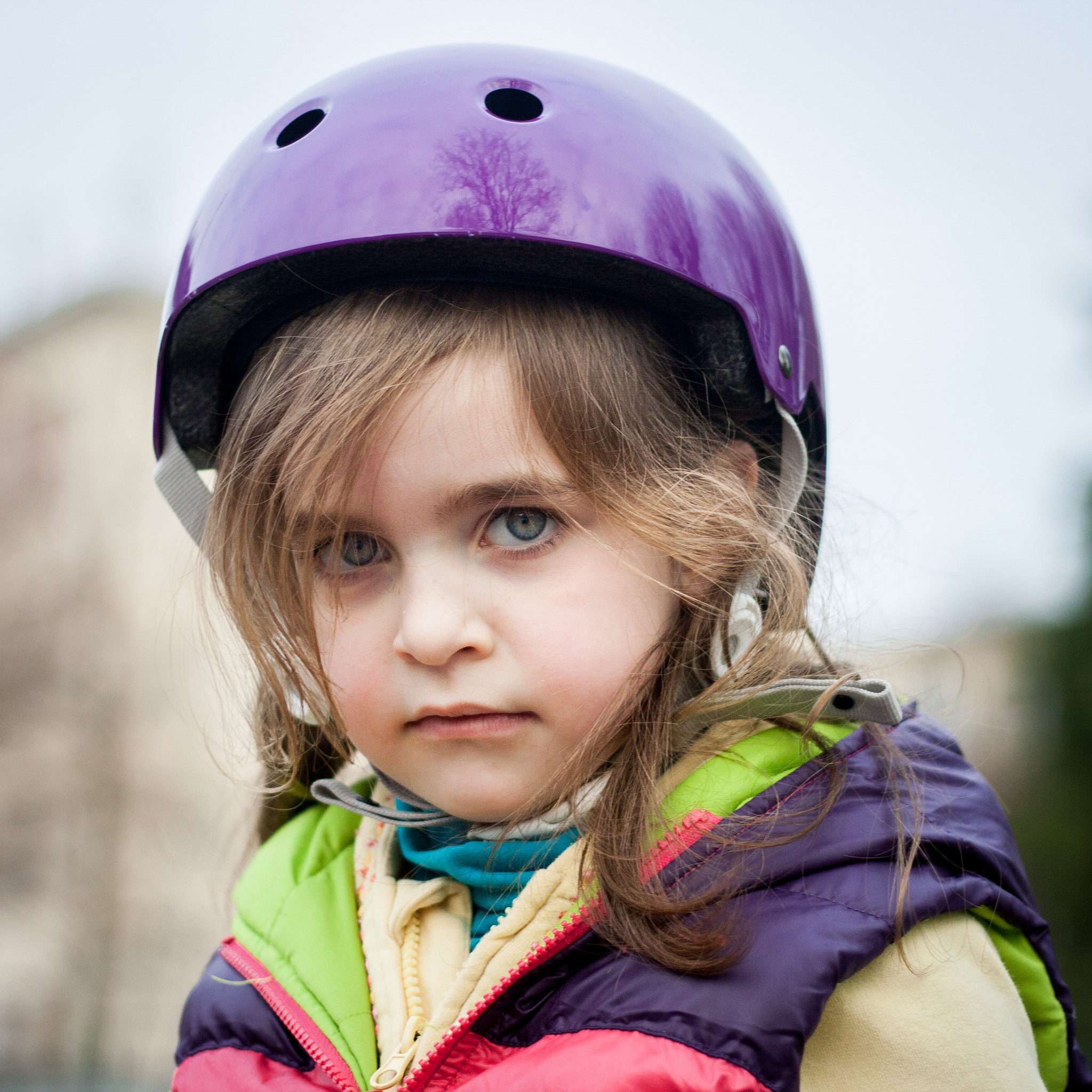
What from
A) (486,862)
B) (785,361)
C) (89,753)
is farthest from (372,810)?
(89,753)

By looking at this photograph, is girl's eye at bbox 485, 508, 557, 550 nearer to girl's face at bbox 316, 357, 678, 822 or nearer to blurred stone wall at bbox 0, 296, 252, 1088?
girl's face at bbox 316, 357, 678, 822

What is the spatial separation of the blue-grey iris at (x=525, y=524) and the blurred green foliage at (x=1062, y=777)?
4.28 meters

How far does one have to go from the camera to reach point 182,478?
1.53 m

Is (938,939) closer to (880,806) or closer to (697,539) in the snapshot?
(880,806)

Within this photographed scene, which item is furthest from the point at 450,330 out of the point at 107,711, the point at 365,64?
the point at 107,711

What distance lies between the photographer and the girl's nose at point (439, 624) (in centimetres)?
108

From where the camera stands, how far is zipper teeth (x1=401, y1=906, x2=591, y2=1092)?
1050 millimetres

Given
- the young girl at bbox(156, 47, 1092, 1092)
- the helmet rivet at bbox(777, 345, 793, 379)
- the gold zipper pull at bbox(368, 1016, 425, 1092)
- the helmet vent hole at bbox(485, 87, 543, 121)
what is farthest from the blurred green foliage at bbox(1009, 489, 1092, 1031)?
the gold zipper pull at bbox(368, 1016, 425, 1092)

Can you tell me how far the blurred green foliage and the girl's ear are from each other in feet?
12.9

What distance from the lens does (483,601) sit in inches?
43.5

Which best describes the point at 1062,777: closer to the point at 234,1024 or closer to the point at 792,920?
the point at 792,920

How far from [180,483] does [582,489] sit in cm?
73

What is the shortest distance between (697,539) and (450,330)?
39cm

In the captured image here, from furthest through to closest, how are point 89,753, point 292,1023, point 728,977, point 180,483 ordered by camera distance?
1. point 89,753
2. point 180,483
3. point 292,1023
4. point 728,977
